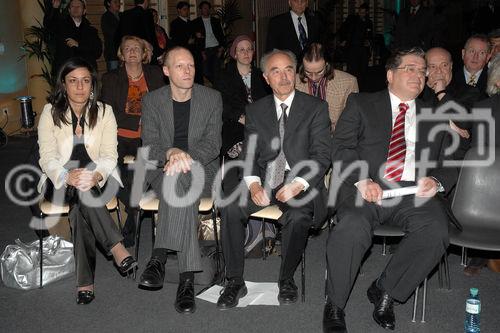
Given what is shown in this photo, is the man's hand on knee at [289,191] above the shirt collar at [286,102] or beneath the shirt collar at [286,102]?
beneath

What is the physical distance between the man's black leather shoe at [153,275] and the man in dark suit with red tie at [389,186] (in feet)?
3.26

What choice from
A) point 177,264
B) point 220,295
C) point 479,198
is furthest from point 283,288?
point 479,198

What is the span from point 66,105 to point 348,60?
10.1 m

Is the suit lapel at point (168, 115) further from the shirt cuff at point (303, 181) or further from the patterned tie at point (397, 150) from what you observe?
the patterned tie at point (397, 150)

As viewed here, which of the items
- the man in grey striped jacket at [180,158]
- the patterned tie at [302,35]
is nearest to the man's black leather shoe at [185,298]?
the man in grey striped jacket at [180,158]

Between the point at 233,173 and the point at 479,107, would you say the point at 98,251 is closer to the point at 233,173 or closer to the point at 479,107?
the point at 233,173

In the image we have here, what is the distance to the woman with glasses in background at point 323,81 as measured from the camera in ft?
15.1

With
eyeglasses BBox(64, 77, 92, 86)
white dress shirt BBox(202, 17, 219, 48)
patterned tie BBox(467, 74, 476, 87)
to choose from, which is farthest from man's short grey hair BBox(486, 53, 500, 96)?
white dress shirt BBox(202, 17, 219, 48)

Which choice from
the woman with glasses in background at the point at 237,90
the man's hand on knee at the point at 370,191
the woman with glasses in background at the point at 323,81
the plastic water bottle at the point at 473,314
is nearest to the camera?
the plastic water bottle at the point at 473,314

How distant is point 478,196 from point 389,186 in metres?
0.51

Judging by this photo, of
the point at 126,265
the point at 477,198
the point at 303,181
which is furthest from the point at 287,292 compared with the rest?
the point at 477,198

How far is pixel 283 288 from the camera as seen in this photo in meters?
3.49

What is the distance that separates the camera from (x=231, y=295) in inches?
136

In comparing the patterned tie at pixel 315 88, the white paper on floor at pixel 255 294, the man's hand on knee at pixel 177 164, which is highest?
the patterned tie at pixel 315 88
